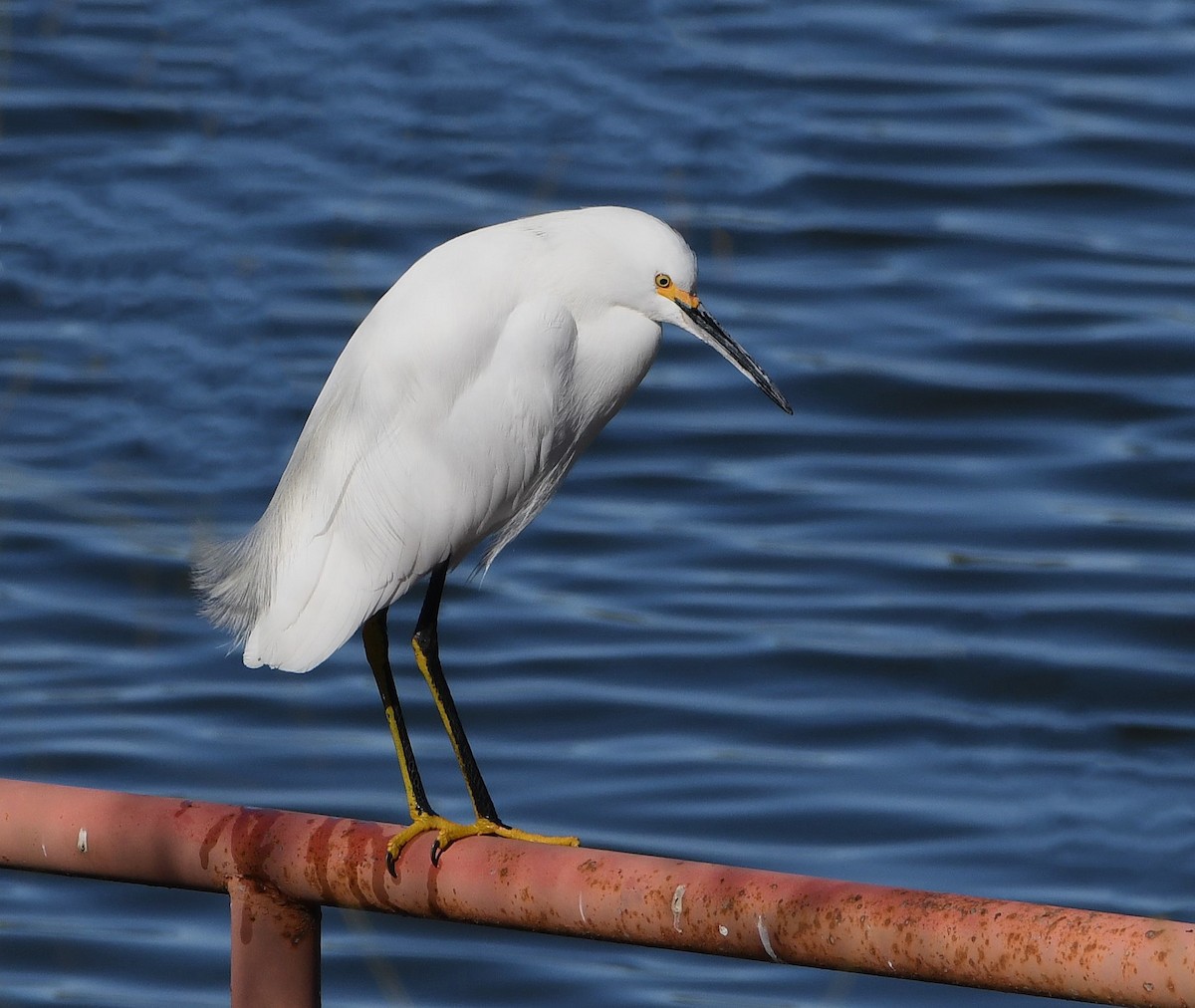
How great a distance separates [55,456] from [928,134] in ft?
15.6

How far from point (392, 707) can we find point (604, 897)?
52.5 inches

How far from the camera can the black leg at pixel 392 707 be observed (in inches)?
138

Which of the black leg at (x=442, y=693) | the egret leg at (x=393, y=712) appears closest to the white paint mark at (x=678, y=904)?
the egret leg at (x=393, y=712)

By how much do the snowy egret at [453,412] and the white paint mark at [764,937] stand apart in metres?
1.13

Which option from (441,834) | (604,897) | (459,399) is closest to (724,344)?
(459,399)

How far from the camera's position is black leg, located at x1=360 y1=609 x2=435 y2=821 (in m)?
3.51

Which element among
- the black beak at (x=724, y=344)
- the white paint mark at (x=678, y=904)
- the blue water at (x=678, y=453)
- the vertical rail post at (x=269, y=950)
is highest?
the black beak at (x=724, y=344)

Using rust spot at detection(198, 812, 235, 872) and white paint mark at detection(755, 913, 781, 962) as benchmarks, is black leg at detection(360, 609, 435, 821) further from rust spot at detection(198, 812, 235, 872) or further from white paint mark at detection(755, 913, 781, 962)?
white paint mark at detection(755, 913, 781, 962)

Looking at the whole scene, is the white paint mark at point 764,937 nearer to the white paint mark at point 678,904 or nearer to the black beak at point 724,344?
the white paint mark at point 678,904

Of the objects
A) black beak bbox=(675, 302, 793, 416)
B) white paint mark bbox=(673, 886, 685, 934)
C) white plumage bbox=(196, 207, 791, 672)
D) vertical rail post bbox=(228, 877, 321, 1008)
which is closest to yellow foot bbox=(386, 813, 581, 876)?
vertical rail post bbox=(228, 877, 321, 1008)

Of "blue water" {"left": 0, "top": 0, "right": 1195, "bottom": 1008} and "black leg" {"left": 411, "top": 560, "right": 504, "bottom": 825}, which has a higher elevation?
"black leg" {"left": 411, "top": 560, "right": 504, "bottom": 825}

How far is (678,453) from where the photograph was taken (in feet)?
29.9

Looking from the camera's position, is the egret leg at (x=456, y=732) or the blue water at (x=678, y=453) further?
the blue water at (x=678, y=453)

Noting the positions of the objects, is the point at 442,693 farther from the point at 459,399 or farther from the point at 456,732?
the point at 459,399
